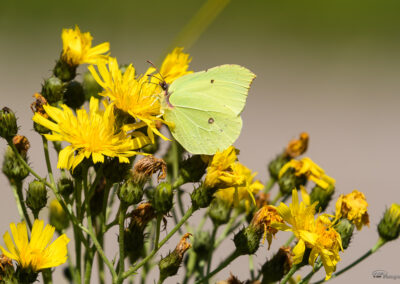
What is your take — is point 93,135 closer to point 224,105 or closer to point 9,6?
point 224,105

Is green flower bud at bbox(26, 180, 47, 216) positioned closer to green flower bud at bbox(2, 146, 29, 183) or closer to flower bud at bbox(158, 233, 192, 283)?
green flower bud at bbox(2, 146, 29, 183)

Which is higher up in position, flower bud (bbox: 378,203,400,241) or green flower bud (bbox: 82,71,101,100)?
flower bud (bbox: 378,203,400,241)

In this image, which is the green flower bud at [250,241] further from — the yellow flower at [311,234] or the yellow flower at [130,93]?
the yellow flower at [130,93]

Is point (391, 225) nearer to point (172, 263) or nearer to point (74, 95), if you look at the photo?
point (172, 263)

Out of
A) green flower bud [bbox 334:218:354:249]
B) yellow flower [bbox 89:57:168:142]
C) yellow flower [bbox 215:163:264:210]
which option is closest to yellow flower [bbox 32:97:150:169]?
yellow flower [bbox 89:57:168:142]

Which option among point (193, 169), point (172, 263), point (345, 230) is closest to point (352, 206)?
point (345, 230)

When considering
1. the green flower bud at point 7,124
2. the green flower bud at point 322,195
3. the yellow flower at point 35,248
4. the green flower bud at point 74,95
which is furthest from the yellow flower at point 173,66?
the yellow flower at point 35,248
